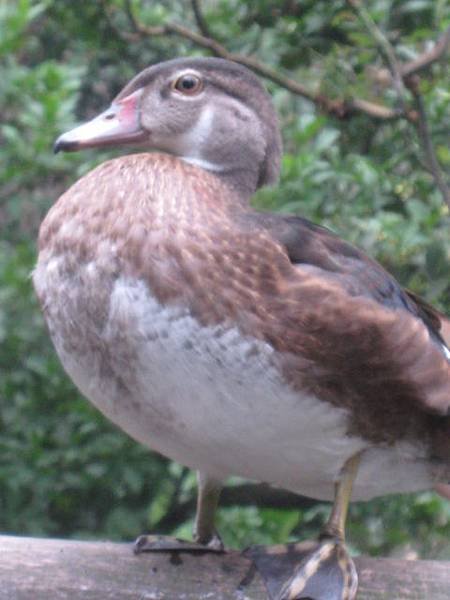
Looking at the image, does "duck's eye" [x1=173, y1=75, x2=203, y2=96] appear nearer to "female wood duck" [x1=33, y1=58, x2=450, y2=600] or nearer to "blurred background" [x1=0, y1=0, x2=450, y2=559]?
"female wood duck" [x1=33, y1=58, x2=450, y2=600]

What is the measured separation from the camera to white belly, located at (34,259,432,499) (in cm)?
181

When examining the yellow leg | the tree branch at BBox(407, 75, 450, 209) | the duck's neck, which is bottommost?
the yellow leg

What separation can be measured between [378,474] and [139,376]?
39cm

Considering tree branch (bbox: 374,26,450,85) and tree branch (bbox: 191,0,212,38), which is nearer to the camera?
tree branch (bbox: 374,26,450,85)

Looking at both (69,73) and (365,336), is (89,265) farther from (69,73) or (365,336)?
(69,73)

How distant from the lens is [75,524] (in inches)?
127

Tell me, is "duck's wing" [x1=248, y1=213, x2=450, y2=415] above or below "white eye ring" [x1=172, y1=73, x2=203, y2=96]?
below

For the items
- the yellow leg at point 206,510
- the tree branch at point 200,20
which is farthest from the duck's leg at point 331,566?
the tree branch at point 200,20

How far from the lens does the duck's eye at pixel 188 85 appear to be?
212 centimetres

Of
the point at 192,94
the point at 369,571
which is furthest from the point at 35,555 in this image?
the point at 192,94

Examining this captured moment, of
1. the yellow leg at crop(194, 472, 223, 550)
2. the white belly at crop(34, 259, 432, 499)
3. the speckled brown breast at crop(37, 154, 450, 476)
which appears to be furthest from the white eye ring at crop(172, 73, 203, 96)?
the yellow leg at crop(194, 472, 223, 550)

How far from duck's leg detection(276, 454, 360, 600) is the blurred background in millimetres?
739

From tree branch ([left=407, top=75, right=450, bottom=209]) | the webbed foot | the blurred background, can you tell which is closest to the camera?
the webbed foot

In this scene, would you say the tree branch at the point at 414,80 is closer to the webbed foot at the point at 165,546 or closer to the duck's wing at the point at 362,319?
the duck's wing at the point at 362,319
